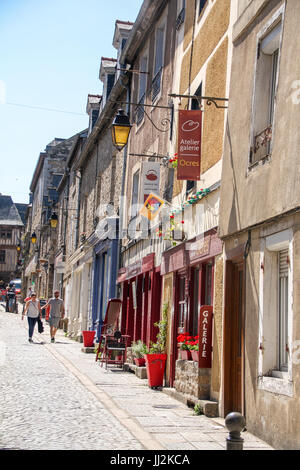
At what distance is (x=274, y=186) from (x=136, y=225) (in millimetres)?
9128

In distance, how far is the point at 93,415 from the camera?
26.6 feet

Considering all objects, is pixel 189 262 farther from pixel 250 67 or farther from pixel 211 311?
pixel 250 67

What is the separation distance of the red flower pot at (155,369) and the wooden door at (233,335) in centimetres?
328

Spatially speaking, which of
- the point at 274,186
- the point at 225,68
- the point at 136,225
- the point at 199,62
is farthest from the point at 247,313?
the point at 136,225

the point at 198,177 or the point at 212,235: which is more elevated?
the point at 198,177

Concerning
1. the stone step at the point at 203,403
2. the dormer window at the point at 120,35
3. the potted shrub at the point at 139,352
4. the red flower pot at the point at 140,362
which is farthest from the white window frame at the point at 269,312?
the dormer window at the point at 120,35

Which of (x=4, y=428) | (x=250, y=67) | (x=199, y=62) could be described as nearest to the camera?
(x=4, y=428)

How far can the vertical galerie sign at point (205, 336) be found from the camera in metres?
9.03

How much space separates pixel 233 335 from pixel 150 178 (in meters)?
5.32

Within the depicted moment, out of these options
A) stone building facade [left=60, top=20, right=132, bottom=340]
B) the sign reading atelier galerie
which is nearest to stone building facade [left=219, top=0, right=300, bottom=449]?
the sign reading atelier galerie

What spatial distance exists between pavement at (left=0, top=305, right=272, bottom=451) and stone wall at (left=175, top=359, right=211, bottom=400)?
265 millimetres

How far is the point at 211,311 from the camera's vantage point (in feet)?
30.1

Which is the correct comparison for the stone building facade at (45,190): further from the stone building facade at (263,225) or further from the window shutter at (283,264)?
the window shutter at (283,264)

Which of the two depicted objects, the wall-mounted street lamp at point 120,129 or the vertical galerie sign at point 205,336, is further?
the wall-mounted street lamp at point 120,129
